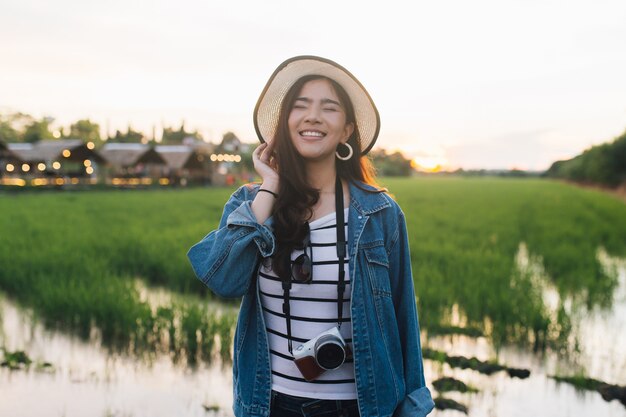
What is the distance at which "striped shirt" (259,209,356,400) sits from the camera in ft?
4.29

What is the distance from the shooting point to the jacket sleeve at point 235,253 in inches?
50.9

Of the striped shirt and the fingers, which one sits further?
the fingers

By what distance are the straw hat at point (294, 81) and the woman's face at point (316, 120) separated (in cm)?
4

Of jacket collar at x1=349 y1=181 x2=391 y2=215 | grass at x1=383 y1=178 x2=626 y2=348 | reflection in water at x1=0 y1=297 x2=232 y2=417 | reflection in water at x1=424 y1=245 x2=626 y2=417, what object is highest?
jacket collar at x1=349 y1=181 x2=391 y2=215

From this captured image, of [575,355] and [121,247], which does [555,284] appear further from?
[121,247]

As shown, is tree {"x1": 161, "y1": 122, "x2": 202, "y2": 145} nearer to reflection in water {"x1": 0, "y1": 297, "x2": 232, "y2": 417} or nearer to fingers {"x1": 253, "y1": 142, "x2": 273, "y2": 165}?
reflection in water {"x1": 0, "y1": 297, "x2": 232, "y2": 417}

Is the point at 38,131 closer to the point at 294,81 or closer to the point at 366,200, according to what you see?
the point at 294,81

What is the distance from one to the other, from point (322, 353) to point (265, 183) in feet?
1.50

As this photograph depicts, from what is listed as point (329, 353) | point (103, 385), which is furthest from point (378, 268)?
point (103, 385)

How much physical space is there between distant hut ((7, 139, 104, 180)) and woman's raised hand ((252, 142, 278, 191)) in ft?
91.1

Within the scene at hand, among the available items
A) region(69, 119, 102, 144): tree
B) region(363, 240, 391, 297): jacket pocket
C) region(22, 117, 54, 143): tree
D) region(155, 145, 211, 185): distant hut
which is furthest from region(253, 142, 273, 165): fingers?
region(69, 119, 102, 144): tree

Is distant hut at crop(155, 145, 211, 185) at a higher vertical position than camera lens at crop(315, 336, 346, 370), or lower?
higher

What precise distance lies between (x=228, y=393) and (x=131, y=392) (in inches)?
22.0

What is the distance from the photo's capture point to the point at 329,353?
49.0 inches
